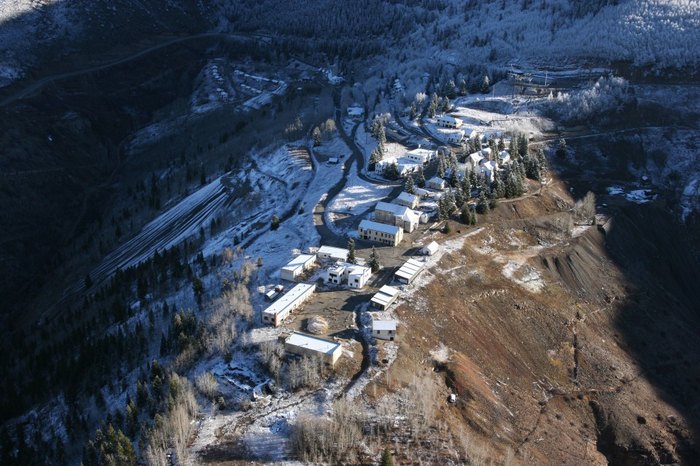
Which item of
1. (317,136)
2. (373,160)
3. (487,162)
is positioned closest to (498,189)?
(487,162)

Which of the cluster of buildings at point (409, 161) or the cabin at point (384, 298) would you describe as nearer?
the cabin at point (384, 298)

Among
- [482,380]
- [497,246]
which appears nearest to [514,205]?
[497,246]

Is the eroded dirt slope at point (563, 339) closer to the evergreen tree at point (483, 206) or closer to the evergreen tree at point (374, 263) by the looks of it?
the evergreen tree at point (483, 206)

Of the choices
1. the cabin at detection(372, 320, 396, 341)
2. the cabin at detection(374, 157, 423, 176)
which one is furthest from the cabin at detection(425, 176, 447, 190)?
the cabin at detection(372, 320, 396, 341)

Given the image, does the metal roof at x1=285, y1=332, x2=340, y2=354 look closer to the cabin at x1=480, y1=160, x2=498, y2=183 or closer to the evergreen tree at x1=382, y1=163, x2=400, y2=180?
the evergreen tree at x1=382, y1=163, x2=400, y2=180

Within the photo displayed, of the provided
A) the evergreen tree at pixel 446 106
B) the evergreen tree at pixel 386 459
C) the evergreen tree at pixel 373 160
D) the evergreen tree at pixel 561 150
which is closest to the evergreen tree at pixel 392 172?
the evergreen tree at pixel 373 160

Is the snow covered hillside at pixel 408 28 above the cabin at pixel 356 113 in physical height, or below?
above
